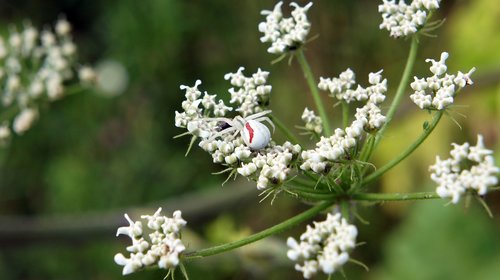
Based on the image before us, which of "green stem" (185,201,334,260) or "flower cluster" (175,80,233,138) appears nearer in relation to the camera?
"green stem" (185,201,334,260)

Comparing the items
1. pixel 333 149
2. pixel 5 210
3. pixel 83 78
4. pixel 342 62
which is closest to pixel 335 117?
pixel 342 62

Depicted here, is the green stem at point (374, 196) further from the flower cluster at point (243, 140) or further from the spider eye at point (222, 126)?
the spider eye at point (222, 126)

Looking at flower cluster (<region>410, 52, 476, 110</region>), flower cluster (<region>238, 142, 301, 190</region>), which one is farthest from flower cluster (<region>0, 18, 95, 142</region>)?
flower cluster (<region>410, 52, 476, 110</region>)

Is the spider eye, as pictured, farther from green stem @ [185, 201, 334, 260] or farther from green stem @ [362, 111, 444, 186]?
green stem @ [362, 111, 444, 186]

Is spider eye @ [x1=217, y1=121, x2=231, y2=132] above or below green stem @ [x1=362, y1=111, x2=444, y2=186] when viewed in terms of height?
above

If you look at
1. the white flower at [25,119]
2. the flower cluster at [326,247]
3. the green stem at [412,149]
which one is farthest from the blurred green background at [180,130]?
the flower cluster at [326,247]

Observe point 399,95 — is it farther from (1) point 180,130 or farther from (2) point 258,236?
(1) point 180,130

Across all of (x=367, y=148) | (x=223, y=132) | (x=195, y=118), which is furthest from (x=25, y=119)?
(x=367, y=148)

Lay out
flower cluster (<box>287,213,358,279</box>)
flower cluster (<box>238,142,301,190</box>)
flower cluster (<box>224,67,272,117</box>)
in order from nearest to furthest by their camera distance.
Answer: flower cluster (<box>287,213,358,279</box>), flower cluster (<box>238,142,301,190</box>), flower cluster (<box>224,67,272,117</box>)
